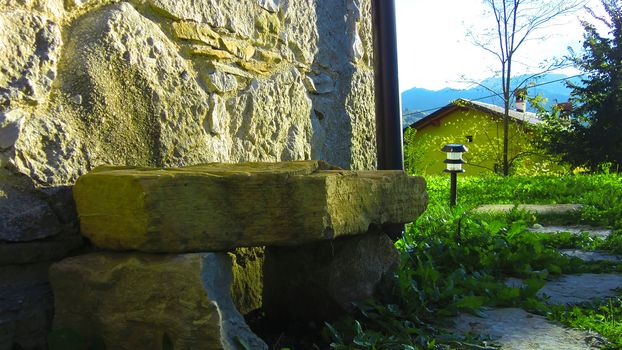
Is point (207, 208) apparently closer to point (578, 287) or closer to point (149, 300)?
point (149, 300)

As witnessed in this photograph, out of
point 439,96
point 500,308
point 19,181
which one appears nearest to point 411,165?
point 500,308

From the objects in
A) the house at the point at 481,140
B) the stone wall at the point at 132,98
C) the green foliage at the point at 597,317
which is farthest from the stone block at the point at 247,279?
the house at the point at 481,140

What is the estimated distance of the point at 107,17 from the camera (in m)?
1.87

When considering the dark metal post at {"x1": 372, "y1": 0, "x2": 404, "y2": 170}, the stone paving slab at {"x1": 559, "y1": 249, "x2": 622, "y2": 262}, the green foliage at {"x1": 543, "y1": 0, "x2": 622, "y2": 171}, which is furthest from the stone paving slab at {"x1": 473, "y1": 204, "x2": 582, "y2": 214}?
the green foliage at {"x1": 543, "y1": 0, "x2": 622, "y2": 171}

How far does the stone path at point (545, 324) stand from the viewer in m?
1.96

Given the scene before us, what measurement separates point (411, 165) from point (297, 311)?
14.7 metres

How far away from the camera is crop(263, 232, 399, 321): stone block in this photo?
209cm

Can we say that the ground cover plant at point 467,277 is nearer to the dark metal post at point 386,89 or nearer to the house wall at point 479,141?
the dark metal post at point 386,89

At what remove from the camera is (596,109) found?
51.1 feet

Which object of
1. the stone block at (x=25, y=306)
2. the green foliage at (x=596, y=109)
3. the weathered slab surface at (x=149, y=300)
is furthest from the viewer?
the green foliage at (x=596, y=109)

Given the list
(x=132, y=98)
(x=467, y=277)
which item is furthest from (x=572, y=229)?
(x=132, y=98)

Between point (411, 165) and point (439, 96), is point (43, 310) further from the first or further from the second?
point (439, 96)

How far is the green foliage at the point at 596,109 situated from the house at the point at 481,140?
2431 millimetres

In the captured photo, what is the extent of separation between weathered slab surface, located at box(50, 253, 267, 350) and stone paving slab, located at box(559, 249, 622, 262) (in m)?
2.54
